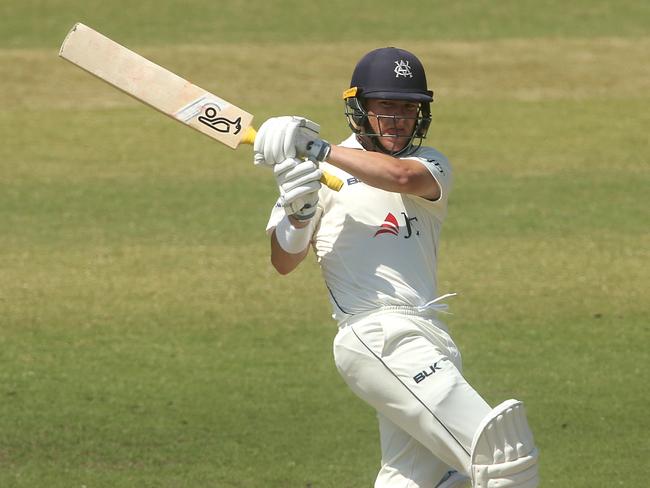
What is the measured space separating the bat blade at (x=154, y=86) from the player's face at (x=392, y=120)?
1.39 feet

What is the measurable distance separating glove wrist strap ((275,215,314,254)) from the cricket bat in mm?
311

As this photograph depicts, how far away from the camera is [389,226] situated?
4.44 m

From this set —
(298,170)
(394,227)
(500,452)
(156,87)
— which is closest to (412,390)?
(500,452)

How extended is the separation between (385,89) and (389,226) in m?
0.47

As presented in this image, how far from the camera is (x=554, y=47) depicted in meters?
14.7

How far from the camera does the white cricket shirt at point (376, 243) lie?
4.41 m

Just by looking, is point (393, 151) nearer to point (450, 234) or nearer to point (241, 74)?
point (450, 234)

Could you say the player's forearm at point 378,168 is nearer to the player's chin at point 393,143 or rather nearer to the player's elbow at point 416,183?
the player's elbow at point 416,183

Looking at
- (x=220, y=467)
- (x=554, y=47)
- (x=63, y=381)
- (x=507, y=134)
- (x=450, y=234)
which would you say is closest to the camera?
(x=220, y=467)

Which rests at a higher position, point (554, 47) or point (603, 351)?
point (554, 47)

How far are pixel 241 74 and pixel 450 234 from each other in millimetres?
4921

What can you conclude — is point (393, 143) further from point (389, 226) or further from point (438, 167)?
point (389, 226)

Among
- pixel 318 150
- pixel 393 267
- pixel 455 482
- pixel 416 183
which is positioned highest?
pixel 318 150

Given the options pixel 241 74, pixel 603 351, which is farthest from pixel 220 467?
pixel 241 74
